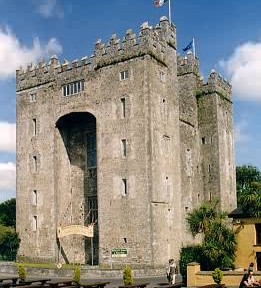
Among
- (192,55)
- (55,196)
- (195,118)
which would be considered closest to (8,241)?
(55,196)

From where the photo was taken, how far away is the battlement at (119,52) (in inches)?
1839

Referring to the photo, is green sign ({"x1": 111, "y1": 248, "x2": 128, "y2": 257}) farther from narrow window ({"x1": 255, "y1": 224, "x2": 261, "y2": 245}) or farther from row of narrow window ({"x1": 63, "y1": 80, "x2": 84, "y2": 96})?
row of narrow window ({"x1": 63, "y1": 80, "x2": 84, "y2": 96})

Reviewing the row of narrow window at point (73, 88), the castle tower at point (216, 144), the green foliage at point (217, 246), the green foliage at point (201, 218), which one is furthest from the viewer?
the castle tower at point (216, 144)

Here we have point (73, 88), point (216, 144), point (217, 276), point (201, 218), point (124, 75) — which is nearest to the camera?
point (217, 276)

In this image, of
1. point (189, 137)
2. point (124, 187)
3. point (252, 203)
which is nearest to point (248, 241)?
point (252, 203)

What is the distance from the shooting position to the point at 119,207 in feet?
→ 149

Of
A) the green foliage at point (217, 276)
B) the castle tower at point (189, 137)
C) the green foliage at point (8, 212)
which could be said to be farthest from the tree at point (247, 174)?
the green foliage at point (217, 276)

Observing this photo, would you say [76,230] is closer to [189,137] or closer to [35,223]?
[35,223]

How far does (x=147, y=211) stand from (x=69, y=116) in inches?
529

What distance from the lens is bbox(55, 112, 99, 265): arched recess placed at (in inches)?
1997

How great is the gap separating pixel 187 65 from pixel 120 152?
1804 centimetres

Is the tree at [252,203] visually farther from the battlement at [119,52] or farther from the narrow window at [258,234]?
the battlement at [119,52]

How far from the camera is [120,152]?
4631 centimetres

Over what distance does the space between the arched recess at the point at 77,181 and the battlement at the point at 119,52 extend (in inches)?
187
